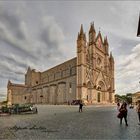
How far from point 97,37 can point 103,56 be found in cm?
756

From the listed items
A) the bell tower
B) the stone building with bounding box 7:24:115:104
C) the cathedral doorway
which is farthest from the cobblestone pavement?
the cathedral doorway

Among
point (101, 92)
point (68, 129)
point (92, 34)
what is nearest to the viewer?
point (68, 129)

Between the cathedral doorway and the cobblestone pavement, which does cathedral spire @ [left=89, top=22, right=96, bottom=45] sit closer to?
the cathedral doorway

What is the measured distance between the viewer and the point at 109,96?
2852 inches

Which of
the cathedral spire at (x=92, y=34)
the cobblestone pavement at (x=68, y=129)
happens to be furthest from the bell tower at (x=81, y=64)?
the cobblestone pavement at (x=68, y=129)

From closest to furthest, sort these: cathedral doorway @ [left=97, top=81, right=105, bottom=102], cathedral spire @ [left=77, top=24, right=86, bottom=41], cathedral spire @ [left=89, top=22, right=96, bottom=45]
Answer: cathedral spire @ [left=77, top=24, right=86, bottom=41] < cathedral spire @ [left=89, top=22, right=96, bottom=45] < cathedral doorway @ [left=97, top=81, right=105, bottom=102]

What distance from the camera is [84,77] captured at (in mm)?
56844

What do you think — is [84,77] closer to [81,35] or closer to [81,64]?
[81,64]

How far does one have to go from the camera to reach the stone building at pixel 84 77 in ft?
190

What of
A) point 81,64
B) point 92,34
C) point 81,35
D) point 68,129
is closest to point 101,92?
point 81,64

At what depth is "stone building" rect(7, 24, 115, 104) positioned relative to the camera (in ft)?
190

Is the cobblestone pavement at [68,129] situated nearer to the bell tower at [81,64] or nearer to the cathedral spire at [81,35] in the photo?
the bell tower at [81,64]

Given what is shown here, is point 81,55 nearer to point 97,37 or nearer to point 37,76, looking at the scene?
point 97,37

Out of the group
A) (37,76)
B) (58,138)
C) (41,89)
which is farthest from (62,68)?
(58,138)
